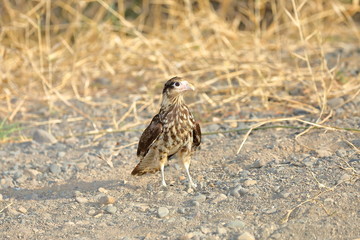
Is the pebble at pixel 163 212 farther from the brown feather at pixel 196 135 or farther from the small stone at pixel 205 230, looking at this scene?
the brown feather at pixel 196 135

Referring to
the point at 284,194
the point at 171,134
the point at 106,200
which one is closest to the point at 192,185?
the point at 171,134

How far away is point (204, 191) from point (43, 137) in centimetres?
236

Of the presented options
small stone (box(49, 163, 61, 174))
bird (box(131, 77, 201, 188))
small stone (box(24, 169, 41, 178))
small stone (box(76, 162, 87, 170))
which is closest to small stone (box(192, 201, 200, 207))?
bird (box(131, 77, 201, 188))

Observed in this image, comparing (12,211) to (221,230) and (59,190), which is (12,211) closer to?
(59,190)

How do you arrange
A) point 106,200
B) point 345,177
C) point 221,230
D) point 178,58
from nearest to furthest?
point 221,230 → point 345,177 → point 106,200 → point 178,58

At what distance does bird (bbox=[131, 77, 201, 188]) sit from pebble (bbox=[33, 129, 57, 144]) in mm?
1744

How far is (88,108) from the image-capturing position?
292 inches

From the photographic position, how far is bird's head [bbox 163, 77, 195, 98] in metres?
4.77

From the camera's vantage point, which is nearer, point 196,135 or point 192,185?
point 192,185

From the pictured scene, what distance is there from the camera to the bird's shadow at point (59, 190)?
4.88 metres

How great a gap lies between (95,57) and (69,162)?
2.98m

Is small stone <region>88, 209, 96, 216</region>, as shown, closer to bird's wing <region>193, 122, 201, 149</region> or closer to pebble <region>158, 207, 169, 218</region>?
pebble <region>158, 207, 169, 218</region>

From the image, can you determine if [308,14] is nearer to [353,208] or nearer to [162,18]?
[162,18]

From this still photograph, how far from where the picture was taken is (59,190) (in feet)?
16.5
